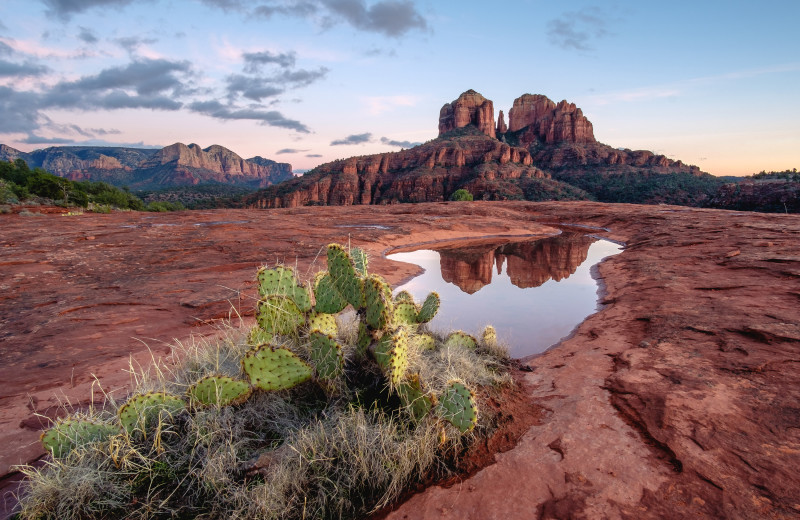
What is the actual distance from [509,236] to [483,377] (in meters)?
15.7

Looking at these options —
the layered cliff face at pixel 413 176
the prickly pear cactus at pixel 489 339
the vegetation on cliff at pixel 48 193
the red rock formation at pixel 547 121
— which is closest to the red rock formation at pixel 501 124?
the red rock formation at pixel 547 121

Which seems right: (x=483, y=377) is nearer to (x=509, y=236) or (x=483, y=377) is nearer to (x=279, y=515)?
(x=279, y=515)

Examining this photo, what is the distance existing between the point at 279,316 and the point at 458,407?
204 cm

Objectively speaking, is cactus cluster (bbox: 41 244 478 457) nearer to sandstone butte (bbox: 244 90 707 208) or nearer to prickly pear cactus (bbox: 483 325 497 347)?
prickly pear cactus (bbox: 483 325 497 347)

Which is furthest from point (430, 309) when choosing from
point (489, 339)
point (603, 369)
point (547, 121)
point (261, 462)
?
point (547, 121)

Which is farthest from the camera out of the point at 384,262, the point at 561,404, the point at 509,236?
the point at 509,236

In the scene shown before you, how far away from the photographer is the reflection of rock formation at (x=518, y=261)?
376 inches

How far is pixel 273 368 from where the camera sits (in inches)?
117

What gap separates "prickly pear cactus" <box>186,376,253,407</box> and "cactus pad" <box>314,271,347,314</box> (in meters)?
1.08

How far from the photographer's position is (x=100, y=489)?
7.54 feet

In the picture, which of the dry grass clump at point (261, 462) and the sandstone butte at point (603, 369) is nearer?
the dry grass clump at point (261, 462)

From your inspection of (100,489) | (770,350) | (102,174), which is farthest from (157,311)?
(102,174)

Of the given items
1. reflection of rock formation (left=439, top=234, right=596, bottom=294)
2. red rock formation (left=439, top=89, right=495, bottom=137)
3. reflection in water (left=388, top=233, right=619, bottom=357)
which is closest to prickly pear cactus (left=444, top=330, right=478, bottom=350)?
reflection in water (left=388, top=233, right=619, bottom=357)

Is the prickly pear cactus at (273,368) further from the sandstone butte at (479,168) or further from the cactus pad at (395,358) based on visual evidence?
the sandstone butte at (479,168)
